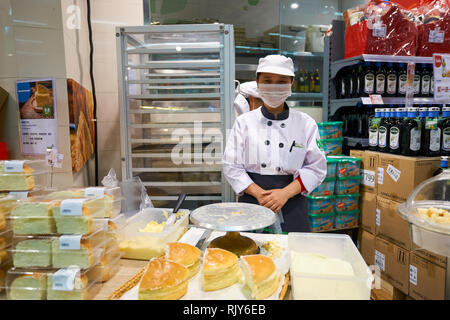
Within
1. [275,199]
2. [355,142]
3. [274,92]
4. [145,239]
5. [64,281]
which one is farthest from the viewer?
[355,142]

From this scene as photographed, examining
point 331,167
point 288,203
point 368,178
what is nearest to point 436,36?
point 368,178

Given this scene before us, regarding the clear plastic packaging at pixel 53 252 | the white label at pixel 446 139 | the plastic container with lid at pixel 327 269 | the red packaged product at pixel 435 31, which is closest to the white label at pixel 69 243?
the clear plastic packaging at pixel 53 252

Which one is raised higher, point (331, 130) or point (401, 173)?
point (331, 130)

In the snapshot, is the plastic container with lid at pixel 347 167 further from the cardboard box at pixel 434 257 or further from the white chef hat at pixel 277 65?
the white chef hat at pixel 277 65

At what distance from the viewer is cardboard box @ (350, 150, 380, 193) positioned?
2.76 meters

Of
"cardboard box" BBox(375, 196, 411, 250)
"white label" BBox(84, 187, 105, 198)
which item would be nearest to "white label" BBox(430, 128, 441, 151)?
"cardboard box" BBox(375, 196, 411, 250)

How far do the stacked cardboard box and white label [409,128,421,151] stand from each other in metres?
0.11

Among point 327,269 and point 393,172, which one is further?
point 393,172

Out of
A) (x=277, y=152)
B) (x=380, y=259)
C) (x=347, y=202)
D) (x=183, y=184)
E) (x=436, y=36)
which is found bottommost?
(x=380, y=259)

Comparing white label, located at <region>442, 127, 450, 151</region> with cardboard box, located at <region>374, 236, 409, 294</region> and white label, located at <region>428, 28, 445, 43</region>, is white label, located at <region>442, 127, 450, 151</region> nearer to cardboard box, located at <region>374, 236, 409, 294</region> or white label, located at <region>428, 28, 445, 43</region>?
cardboard box, located at <region>374, 236, 409, 294</region>

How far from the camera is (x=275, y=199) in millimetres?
1812

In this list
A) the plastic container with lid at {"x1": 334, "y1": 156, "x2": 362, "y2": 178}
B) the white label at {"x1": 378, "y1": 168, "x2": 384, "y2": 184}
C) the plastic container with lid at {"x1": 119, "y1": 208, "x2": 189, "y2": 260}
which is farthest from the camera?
the plastic container with lid at {"x1": 334, "y1": 156, "x2": 362, "y2": 178}

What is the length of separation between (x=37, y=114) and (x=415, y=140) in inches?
118

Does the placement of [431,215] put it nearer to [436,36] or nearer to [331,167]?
[331,167]
